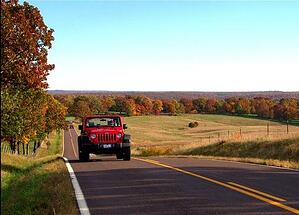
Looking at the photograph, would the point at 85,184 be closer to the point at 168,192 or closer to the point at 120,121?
the point at 168,192

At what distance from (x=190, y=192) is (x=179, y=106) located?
17370 centimetres

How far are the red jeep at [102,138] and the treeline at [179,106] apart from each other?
10487cm

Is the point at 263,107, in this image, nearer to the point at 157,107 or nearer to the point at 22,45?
the point at 157,107

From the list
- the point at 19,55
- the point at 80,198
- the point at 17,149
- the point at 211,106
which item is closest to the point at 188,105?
the point at 211,106

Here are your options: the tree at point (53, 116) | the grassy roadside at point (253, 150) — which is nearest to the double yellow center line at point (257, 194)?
the grassy roadside at point (253, 150)

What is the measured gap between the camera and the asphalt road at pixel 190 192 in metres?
7.72

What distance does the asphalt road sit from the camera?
25.3ft

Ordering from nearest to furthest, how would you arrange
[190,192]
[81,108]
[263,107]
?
1. [190,192]
2. [81,108]
3. [263,107]

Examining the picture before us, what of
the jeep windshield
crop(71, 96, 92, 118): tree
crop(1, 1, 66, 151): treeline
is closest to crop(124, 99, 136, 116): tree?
crop(71, 96, 92, 118): tree

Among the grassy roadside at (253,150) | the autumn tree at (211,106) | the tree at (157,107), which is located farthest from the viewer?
the autumn tree at (211,106)

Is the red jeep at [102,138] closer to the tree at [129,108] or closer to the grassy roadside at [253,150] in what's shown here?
the grassy roadside at [253,150]

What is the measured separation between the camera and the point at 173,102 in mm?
182750

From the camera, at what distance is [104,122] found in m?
21.1

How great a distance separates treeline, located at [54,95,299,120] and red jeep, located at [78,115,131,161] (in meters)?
105
